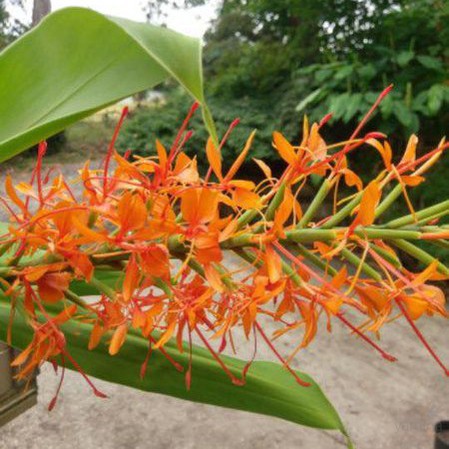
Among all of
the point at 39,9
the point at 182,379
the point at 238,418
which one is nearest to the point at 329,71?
the point at 238,418

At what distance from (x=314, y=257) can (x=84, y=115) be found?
0.11 m

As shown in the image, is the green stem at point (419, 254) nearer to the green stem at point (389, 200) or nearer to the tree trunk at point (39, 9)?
the green stem at point (389, 200)

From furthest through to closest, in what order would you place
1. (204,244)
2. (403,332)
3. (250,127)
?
(250,127) < (403,332) < (204,244)

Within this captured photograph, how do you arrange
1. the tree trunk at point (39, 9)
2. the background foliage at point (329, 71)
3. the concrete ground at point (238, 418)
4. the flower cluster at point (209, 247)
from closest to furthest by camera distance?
the flower cluster at point (209, 247) < the concrete ground at point (238, 418) < the background foliage at point (329, 71) < the tree trunk at point (39, 9)

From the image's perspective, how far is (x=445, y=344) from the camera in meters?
2.51

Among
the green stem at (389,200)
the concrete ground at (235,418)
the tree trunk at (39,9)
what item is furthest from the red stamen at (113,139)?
the tree trunk at (39,9)

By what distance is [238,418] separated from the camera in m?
1.97

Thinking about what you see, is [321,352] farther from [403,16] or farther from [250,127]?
[403,16]

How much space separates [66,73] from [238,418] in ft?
5.94

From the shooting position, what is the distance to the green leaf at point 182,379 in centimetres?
32

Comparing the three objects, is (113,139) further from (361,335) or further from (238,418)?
(238,418)

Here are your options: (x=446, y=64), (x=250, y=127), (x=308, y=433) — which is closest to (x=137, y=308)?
(x=308, y=433)

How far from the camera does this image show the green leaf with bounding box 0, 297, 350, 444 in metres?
0.32

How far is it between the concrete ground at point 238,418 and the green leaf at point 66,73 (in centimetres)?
165
